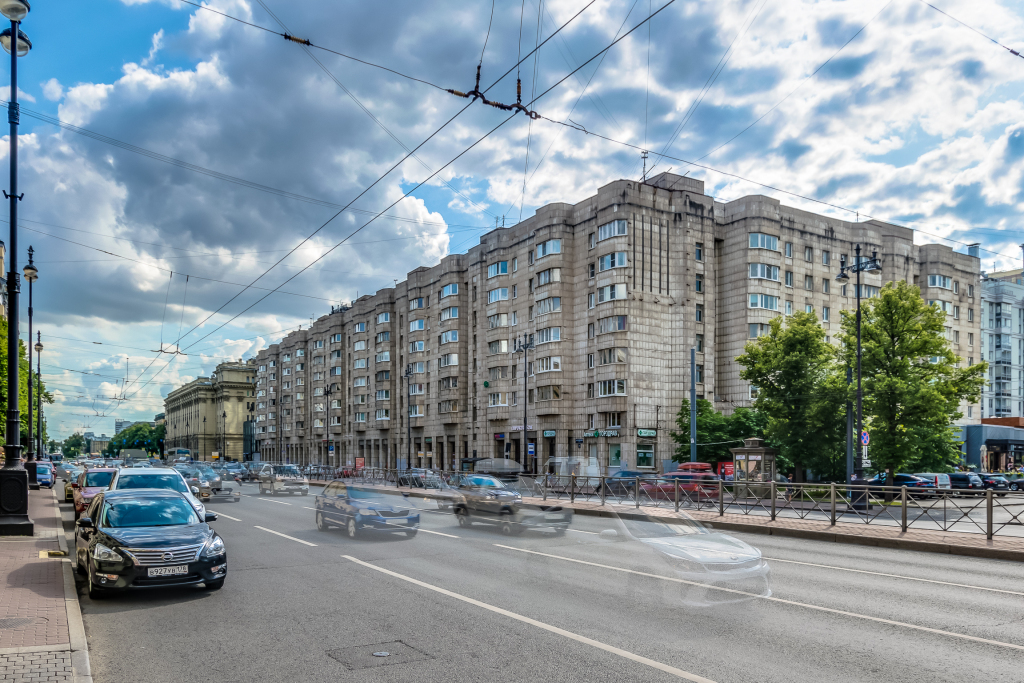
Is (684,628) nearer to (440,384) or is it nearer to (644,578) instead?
(644,578)

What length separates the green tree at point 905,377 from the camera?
33.6 meters

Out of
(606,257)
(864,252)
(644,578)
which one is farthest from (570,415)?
(644,578)

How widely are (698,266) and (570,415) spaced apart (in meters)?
15.1

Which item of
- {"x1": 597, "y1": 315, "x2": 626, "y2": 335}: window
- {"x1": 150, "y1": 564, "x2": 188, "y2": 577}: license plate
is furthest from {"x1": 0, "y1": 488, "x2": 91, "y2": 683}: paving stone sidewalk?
{"x1": 597, "y1": 315, "x2": 626, "y2": 335}: window

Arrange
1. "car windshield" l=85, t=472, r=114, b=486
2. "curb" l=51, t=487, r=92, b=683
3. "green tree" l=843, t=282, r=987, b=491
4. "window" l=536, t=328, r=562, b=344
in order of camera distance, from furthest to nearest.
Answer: "window" l=536, t=328, r=562, b=344 < "green tree" l=843, t=282, r=987, b=491 < "car windshield" l=85, t=472, r=114, b=486 < "curb" l=51, t=487, r=92, b=683

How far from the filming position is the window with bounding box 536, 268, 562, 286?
188 ft

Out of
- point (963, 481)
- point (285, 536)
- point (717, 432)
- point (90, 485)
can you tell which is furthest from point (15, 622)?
point (963, 481)

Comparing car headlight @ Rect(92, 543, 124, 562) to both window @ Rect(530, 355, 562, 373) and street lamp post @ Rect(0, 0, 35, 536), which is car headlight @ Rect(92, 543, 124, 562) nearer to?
street lamp post @ Rect(0, 0, 35, 536)

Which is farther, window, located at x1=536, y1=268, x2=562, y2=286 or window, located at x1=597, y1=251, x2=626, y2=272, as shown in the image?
window, located at x1=536, y1=268, x2=562, y2=286

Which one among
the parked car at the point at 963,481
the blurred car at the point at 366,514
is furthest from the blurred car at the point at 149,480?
the parked car at the point at 963,481

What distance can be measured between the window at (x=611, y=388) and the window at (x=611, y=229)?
34.7 ft

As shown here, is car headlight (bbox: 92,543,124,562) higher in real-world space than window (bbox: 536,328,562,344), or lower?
lower

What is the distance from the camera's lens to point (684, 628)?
8000mm

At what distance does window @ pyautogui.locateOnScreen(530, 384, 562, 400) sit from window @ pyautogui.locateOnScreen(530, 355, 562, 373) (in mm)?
1245
